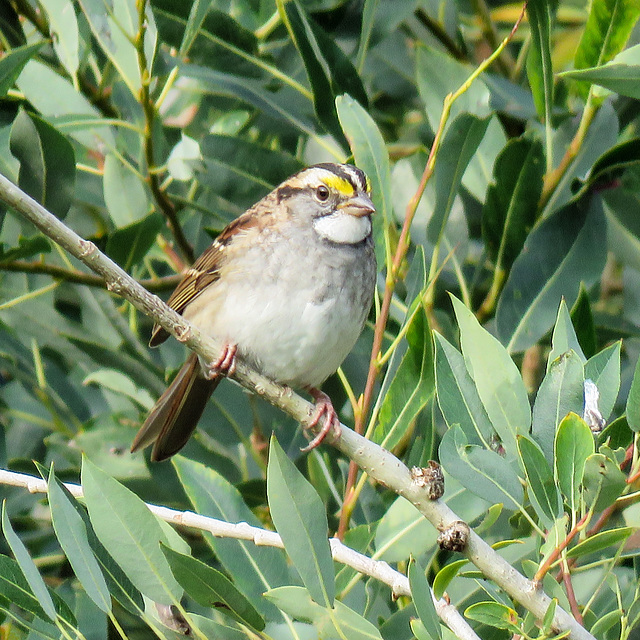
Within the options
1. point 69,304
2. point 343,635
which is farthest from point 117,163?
point 343,635

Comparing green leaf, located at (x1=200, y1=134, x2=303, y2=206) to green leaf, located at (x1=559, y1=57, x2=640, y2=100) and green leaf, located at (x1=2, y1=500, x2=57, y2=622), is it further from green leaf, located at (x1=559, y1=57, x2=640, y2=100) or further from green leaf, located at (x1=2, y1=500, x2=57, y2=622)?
green leaf, located at (x1=2, y1=500, x2=57, y2=622)

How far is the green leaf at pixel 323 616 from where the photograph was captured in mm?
1833

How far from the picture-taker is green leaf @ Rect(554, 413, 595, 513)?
1.77 m

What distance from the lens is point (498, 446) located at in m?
2.16

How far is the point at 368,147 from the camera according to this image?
9.05ft

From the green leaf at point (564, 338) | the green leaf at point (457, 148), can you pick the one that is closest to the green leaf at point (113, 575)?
the green leaf at point (564, 338)

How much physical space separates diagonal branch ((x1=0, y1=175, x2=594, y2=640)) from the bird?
30.9 inches

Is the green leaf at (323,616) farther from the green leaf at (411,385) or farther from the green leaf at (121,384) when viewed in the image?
the green leaf at (121,384)

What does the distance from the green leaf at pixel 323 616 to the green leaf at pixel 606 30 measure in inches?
70.5

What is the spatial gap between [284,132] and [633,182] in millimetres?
1137

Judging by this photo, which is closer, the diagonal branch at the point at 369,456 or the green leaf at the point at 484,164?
the diagonal branch at the point at 369,456

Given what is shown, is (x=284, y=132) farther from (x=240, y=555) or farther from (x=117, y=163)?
(x=240, y=555)

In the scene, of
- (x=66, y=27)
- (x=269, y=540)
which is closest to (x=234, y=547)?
(x=269, y=540)

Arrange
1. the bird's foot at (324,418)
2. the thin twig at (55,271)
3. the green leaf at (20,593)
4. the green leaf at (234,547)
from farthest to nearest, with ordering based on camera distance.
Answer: the thin twig at (55,271) → the bird's foot at (324,418) → the green leaf at (234,547) → the green leaf at (20,593)
